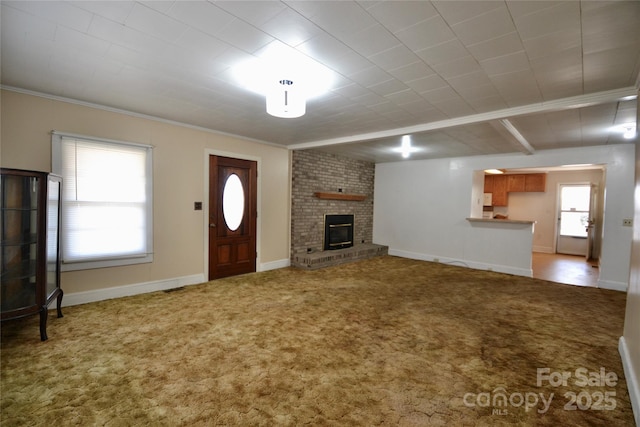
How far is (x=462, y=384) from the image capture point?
6.81 feet

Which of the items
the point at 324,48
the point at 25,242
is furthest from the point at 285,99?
the point at 25,242

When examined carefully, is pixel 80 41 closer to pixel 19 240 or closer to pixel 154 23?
pixel 154 23

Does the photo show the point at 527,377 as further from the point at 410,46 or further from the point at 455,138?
the point at 455,138

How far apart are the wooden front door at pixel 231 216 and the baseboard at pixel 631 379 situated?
467 centimetres

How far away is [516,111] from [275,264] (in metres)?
4.40

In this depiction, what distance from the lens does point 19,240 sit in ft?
8.59

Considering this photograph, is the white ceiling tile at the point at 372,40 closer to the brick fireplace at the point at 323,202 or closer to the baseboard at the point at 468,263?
the brick fireplace at the point at 323,202

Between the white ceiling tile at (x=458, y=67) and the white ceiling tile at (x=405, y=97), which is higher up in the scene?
the white ceiling tile at (x=458, y=67)

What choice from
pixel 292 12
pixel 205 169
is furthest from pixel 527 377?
pixel 205 169

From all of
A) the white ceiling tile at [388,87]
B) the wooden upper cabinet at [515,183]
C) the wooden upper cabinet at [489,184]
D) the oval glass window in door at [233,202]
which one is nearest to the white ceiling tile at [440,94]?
the white ceiling tile at [388,87]

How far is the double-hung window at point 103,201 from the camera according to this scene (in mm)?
3307

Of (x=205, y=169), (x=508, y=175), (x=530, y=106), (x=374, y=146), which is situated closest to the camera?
(x=530, y=106)

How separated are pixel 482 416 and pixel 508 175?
859 centimetres

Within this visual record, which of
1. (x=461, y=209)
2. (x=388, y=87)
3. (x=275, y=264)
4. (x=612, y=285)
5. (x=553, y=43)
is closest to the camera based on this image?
(x=553, y=43)
